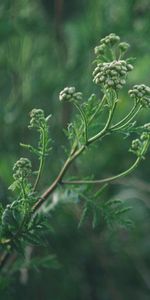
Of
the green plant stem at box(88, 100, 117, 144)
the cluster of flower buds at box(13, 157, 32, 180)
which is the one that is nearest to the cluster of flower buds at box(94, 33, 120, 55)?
the green plant stem at box(88, 100, 117, 144)

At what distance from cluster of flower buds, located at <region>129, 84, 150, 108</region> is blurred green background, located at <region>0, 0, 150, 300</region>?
49.6 inches

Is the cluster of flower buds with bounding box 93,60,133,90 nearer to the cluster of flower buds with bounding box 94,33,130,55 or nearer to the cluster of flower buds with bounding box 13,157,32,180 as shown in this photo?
the cluster of flower buds with bounding box 94,33,130,55

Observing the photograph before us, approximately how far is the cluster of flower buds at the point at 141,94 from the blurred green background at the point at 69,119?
1260 mm

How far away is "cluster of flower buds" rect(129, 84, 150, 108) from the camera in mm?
1060

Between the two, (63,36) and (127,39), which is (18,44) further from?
(127,39)

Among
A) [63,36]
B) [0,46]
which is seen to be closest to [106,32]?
[63,36]

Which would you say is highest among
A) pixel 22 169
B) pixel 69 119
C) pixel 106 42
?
pixel 69 119

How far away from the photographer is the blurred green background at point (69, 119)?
238 cm

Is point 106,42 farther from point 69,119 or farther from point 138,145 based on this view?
point 69,119

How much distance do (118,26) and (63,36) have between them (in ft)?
0.88

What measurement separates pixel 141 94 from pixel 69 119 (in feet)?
4.71

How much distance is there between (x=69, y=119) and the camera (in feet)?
8.17

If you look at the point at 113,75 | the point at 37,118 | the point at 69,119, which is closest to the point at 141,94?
the point at 113,75

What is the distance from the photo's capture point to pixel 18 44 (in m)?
2.47
